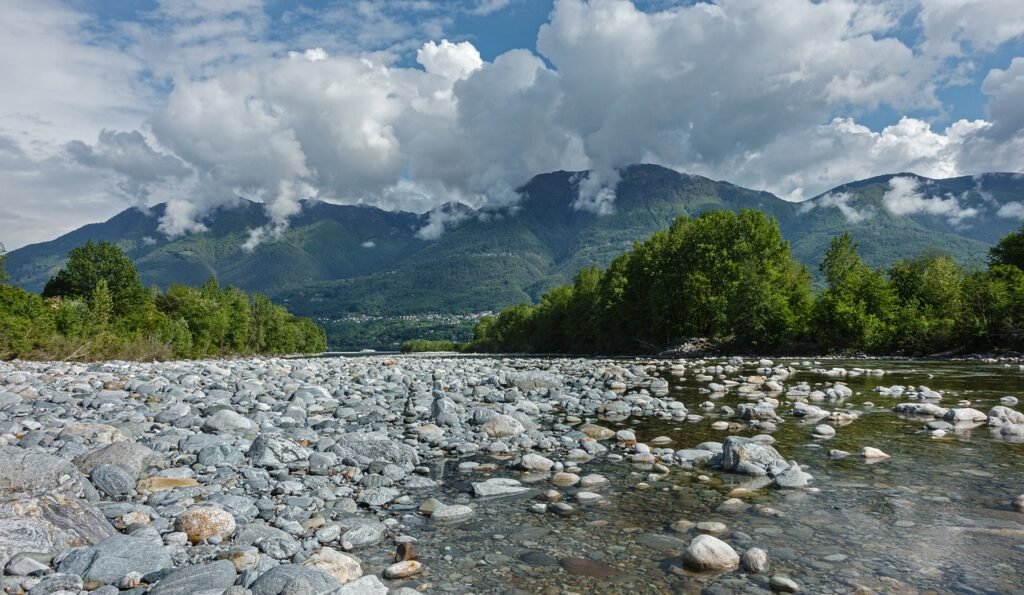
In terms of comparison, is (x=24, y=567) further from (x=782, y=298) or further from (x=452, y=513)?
(x=782, y=298)

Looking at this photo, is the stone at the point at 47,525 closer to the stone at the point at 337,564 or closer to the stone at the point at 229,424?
the stone at the point at 337,564

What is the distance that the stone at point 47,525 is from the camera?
4.27 m

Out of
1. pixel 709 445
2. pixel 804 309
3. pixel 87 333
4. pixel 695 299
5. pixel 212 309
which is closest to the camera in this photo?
pixel 709 445

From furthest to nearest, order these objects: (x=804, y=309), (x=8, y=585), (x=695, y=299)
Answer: (x=695, y=299) → (x=804, y=309) → (x=8, y=585)

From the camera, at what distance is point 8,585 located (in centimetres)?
380

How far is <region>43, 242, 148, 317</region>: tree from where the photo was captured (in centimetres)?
6281

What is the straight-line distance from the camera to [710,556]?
465 cm

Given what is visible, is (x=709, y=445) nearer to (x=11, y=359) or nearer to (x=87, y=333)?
(x=11, y=359)

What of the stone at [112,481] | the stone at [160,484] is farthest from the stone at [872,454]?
the stone at [112,481]

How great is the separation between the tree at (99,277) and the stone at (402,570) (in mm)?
70992

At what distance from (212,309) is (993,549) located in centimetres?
8529

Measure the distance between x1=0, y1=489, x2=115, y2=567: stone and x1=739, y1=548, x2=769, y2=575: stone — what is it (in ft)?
18.5

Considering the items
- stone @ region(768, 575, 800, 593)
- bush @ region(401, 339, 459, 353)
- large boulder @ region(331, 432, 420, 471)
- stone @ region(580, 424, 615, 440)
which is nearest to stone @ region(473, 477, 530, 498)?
large boulder @ region(331, 432, 420, 471)

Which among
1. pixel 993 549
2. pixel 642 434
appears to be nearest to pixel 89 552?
pixel 993 549
